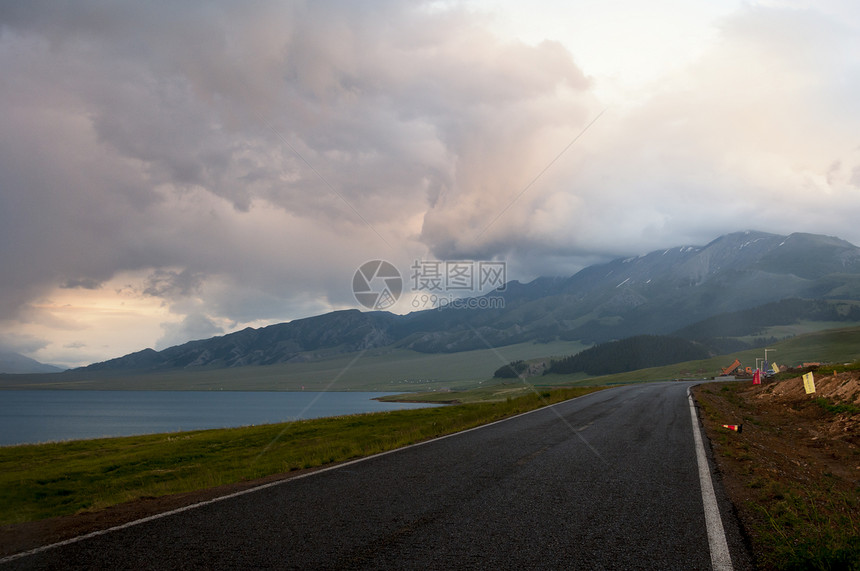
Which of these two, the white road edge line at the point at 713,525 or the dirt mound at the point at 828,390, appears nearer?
the white road edge line at the point at 713,525

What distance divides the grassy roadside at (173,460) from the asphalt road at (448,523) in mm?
4438

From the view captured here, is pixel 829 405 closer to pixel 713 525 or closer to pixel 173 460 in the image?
pixel 713 525

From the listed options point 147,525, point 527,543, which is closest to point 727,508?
point 527,543

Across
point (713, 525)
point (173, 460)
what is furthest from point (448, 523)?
point (173, 460)

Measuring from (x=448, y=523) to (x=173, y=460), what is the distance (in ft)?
76.7

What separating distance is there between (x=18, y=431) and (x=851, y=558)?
148 meters

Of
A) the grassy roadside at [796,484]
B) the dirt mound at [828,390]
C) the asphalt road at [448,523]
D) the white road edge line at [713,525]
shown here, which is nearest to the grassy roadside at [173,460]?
the asphalt road at [448,523]

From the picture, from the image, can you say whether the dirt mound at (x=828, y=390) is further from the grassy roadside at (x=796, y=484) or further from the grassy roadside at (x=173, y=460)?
the grassy roadside at (x=173, y=460)

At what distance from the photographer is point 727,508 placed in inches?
344

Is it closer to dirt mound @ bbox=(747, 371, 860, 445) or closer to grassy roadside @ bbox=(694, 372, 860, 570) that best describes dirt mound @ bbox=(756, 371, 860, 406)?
dirt mound @ bbox=(747, 371, 860, 445)

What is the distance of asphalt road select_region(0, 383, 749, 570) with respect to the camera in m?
6.28

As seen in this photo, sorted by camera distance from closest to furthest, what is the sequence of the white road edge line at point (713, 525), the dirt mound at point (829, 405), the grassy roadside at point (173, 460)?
the white road edge line at point (713, 525)
the grassy roadside at point (173, 460)
the dirt mound at point (829, 405)

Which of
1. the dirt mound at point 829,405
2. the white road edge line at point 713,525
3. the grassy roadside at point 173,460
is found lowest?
the dirt mound at point 829,405

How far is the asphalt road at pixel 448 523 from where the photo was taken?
6.28 metres
